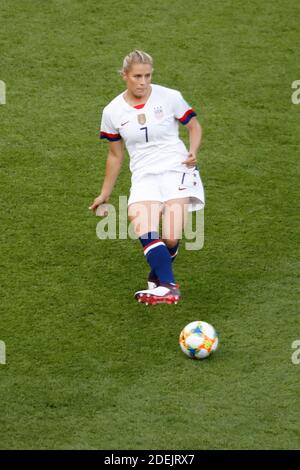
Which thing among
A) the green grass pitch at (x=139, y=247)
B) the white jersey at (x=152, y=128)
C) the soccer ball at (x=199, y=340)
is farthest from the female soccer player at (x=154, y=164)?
the soccer ball at (x=199, y=340)

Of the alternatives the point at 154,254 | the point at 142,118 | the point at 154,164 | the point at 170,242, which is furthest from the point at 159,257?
the point at 142,118

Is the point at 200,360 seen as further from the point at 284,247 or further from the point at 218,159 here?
the point at 218,159

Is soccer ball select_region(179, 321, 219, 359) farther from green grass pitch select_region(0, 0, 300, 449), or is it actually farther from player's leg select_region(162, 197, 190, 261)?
player's leg select_region(162, 197, 190, 261)

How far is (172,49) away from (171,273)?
435 cm

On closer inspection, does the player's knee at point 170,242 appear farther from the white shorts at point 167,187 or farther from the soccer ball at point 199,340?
the soccer ball at point 199,340

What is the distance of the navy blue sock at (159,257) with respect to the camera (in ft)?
28.1

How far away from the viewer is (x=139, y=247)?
31.2 feet

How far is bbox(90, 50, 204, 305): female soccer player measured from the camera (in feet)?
28.5

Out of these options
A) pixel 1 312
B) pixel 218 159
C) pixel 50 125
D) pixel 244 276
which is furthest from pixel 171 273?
pixel 50 125

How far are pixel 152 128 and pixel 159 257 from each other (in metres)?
1.02

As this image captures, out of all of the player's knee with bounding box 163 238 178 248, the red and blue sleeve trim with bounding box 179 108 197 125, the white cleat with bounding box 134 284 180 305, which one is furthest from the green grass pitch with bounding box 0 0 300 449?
the red and blue sleeve trim with bounding box 179 108 197 125

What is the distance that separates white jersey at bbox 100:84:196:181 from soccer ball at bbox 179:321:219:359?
1488mm

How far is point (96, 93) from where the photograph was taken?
11609 mm

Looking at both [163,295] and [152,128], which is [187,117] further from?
[163,295]
